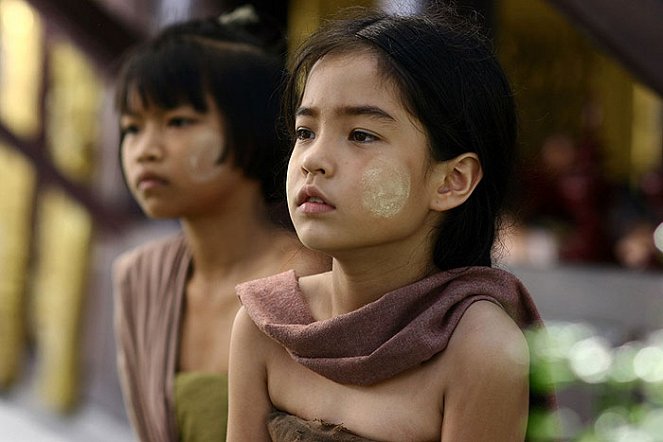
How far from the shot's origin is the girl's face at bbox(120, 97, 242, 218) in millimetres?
2336

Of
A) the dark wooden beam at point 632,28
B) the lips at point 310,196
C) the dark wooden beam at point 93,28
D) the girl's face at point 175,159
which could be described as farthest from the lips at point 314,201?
the dark wooden beam at point 93,28

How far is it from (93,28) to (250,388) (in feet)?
7.03

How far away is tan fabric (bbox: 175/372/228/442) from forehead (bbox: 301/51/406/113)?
0.81 meters

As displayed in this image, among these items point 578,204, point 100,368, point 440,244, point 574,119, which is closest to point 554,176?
point 578,204

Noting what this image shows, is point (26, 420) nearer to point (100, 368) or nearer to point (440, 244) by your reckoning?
point (100, 368)

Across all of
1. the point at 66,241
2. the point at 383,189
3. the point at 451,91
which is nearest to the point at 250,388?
the point at 383,189

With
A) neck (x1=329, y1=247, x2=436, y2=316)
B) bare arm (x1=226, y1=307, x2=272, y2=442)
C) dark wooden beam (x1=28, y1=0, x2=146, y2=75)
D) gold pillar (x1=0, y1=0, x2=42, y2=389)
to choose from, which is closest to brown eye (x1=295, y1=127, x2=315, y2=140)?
neck (x1=329, y1=247, x2=436, y2=316)

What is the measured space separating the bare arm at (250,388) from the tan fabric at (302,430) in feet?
0.08

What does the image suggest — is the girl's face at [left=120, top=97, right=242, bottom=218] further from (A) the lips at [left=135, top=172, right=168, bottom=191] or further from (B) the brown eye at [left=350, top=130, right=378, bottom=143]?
(B) the brown eye at [left=350, top=130, right=378, bottom=143]

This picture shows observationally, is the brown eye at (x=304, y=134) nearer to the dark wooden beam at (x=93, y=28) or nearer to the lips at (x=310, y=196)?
the lips at (x=310, y=196)

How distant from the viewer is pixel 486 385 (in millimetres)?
1605

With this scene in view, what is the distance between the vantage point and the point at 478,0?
4207 millimetres

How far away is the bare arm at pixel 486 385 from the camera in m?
1.60

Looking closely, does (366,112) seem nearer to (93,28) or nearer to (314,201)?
(314,201)
